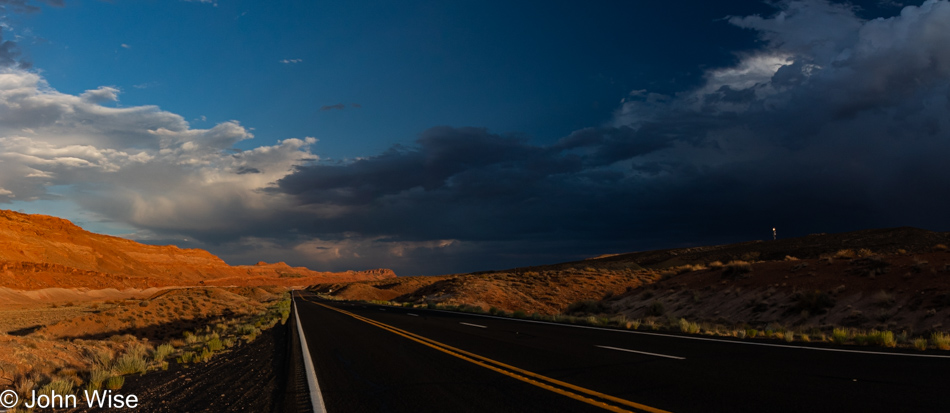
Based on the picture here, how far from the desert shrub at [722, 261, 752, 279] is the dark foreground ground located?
86.2 feet

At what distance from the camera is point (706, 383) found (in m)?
6.95

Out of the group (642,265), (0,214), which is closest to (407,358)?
(642,265)

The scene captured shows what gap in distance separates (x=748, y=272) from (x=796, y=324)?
27.6 feet

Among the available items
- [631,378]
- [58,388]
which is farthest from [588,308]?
[58,388]

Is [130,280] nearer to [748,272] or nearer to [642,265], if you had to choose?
[642,265]

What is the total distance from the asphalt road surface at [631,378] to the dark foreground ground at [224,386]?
2.19 ft

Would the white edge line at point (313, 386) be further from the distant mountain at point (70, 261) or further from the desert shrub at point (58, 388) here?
the distant mountain at point (70, 261)

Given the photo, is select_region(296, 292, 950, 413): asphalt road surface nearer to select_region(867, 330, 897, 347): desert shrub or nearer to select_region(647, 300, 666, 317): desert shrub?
select_region(867, 330, 897, 347): desert shrub

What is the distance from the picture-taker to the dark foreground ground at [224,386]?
6.96 m

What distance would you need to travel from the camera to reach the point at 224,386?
8.38 meters

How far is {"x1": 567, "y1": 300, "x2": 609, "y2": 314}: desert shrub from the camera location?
33062 mm

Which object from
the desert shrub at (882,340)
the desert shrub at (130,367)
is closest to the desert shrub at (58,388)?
the desert shrub at (130,367)

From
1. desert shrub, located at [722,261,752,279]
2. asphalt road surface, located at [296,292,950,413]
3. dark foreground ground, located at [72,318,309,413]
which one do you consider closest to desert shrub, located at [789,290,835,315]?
desert shrub, located at [722,261,752,279]

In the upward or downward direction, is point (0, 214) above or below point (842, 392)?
above
